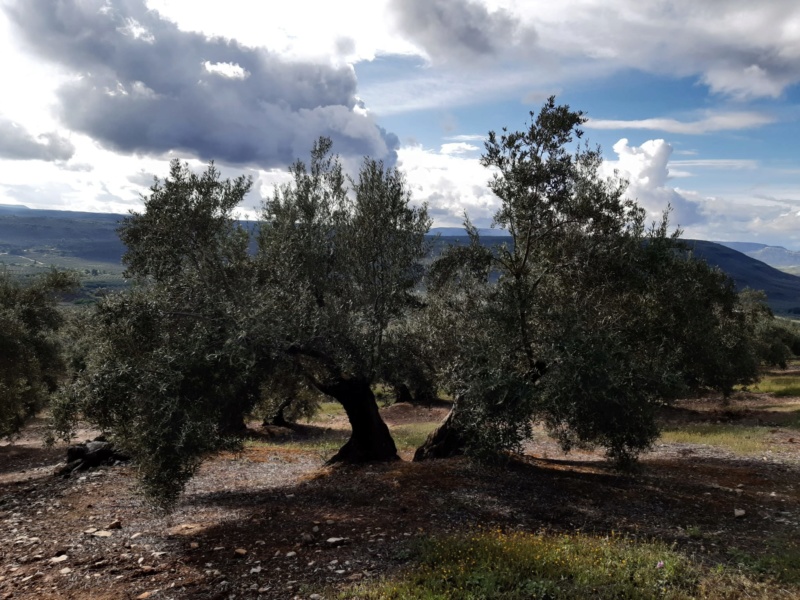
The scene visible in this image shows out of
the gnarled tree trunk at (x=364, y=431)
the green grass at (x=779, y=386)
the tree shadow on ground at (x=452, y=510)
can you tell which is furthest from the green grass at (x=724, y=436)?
the gnarled tree trunk at (x=364, y=431)

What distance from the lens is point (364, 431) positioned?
21.0m

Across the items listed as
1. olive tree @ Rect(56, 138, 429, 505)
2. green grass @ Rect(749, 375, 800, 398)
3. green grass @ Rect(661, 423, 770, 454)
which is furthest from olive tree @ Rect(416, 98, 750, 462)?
green grass @ Rect(749, 375, 800, 398)

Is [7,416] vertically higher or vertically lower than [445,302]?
lower

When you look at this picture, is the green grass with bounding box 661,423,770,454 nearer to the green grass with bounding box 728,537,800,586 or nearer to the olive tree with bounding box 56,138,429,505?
the green grass with bounding box 728,537,800,586

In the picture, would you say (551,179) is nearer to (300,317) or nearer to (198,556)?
(300,317)

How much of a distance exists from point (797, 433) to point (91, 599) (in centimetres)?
3491

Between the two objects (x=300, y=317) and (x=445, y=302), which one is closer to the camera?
(x=300, y=317)

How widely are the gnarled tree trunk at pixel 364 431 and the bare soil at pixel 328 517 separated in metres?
1.02

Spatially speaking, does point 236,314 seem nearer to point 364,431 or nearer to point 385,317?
point 385,317

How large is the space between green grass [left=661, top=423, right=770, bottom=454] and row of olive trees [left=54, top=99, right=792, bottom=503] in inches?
318

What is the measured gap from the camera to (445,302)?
1911 cm

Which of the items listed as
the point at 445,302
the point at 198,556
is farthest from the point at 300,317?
the point at 198,556

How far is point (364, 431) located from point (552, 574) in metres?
11.8

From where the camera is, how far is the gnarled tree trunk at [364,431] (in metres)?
20.2
